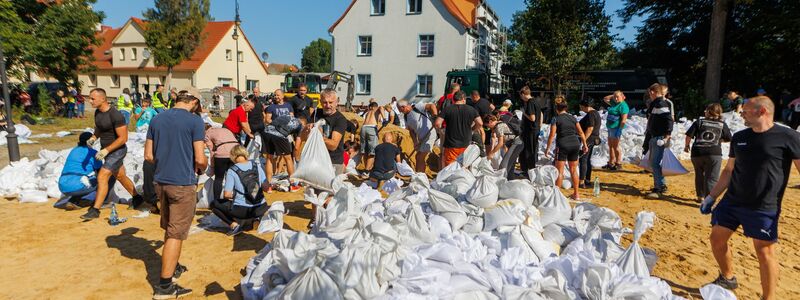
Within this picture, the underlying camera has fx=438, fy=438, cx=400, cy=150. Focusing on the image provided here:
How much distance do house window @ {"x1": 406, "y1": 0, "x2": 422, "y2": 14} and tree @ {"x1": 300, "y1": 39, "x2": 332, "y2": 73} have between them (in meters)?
53.9

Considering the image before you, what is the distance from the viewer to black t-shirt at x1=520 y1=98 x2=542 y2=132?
269 inches

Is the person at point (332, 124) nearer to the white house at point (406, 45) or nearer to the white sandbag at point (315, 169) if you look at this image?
the white sandbag at point (315, 169)

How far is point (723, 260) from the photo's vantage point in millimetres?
3393

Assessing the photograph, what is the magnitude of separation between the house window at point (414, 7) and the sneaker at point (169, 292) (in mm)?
24074

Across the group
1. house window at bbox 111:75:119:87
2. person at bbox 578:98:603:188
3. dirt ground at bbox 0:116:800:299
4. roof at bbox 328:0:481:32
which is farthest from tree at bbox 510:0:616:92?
house window at bbox 111:75:119:87

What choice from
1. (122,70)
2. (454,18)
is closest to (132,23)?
(122,70)

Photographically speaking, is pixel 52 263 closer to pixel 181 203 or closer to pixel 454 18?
pixel 181 203

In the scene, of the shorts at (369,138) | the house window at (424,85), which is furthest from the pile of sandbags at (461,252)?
the house window at (424,85)

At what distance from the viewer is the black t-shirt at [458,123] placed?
19.7 feet

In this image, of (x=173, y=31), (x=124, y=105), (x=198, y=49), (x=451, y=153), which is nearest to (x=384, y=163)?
(x=451, y=153)

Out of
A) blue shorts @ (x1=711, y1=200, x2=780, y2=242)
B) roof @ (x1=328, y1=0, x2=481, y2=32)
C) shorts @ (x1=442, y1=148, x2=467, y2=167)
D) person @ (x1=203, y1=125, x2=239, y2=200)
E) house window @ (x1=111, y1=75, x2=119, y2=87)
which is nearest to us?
blue shorts @ (x1=711, y1=200, x2=780, y2=242)

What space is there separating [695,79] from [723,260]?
78.3 feet

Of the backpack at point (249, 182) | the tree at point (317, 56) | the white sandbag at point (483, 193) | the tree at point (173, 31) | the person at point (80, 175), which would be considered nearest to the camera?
the white sandbag at point (483, 193)

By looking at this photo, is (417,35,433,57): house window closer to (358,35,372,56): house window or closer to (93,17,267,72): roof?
(358,35,372,56): house window
